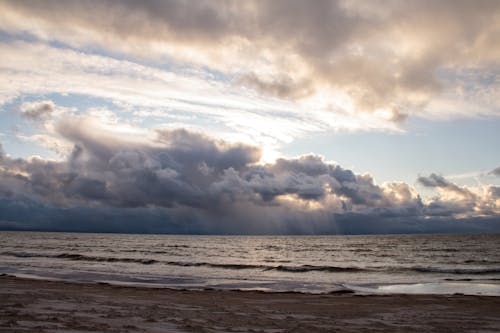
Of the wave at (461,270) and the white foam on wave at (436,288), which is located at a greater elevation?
the white foam on wave at (436,288)

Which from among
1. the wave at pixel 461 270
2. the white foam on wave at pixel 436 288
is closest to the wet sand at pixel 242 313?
the white foam on wave at pixel 436 288

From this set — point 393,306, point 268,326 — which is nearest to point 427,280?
point 393,306

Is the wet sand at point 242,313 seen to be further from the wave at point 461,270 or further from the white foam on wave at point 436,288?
the wave at point 461,270

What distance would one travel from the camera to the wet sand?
13320 millimetres

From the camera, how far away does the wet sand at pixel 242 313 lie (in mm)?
13320

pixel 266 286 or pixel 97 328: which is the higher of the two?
pixel 97 328

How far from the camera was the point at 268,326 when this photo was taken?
46.7 ft

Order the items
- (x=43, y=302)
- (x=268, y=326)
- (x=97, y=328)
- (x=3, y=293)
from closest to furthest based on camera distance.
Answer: (x=97, y=328) < (x=268, y=326) < (x=43, y=302) < (x=3, y=293)

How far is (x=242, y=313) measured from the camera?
56.6 ft

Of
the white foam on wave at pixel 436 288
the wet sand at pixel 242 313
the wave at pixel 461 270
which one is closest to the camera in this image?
the wet sand at pixel 242 313

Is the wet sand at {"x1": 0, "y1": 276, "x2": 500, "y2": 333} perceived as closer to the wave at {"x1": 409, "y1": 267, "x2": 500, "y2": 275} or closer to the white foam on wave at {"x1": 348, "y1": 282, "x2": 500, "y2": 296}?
the white foam on wave at {"x1": 348, "y1": 282, "x2": 500, "y2": 296}

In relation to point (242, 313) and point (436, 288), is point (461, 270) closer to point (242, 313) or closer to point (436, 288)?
point (436, 288)

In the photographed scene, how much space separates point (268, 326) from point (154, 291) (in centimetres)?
1328

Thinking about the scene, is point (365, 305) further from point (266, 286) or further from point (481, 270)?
point (481, 270)
